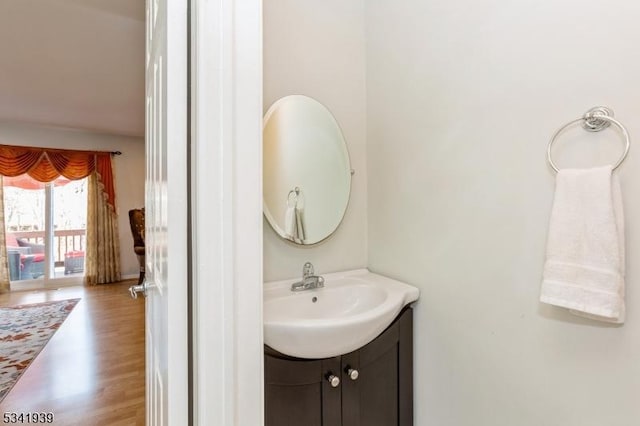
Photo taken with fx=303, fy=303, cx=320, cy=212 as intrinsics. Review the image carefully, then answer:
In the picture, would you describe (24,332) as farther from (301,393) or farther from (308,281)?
(301,393)

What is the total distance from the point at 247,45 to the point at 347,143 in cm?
96

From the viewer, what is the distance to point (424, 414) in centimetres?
116

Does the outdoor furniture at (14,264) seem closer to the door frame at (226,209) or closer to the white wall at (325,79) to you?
the white wall at (325,79)

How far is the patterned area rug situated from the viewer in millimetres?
2232

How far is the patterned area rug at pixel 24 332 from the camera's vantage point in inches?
87.9

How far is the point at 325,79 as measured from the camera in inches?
55.0

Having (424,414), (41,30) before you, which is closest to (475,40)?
(424,414)

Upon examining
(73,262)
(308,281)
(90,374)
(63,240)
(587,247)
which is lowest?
(90,374)

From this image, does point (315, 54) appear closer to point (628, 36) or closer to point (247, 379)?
point (628, 36)

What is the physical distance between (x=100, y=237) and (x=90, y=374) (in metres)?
3.21

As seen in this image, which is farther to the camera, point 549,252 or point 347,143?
point 347,143

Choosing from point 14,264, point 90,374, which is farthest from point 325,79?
point 14,264

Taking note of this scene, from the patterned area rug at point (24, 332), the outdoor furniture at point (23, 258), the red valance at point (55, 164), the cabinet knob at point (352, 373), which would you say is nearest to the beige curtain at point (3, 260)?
the outdoor furniture at point (23, 258)

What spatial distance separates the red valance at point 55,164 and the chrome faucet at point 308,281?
4.82 m
